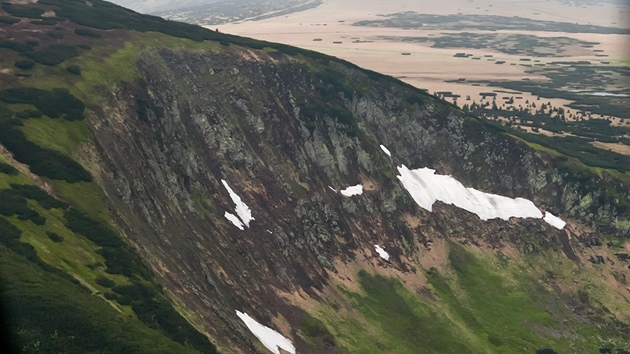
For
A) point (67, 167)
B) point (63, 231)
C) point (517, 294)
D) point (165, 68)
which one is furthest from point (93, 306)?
point (517, 294)

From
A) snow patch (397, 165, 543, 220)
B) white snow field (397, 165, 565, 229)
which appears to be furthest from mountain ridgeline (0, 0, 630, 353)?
snow patch (397, 165, 543, 220)

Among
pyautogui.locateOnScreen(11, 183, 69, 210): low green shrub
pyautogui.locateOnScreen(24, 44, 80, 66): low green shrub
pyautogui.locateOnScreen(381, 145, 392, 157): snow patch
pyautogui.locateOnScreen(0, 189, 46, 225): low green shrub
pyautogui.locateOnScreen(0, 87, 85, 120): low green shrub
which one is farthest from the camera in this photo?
pyautogui.locateOnScreen(381, 145, 392, 157): snow patch

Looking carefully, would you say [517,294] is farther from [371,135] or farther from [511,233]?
[371,135]

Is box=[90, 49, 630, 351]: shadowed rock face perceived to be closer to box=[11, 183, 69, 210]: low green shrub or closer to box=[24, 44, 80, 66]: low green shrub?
box=[11, 183, 69, 210]: low green shrub

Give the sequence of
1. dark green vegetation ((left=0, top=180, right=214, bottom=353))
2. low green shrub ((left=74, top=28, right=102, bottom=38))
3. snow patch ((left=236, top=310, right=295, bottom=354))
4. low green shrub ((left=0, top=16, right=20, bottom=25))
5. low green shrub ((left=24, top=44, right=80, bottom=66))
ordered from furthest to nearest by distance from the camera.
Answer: low green shrub ((left=74, top=28, right=102, bottom=38)) < low green shrub ((left=0, top=16, right=20, bottom=25)) < low green shrub ((left=24, top=44, right=80, bottom=66)) < snow patch ((left=236, top=310, right=295, bottom=354)) < dark green vegetation ((left=0, top=180, right=214, bottom=353))

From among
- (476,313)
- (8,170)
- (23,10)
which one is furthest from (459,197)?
(8,170)
